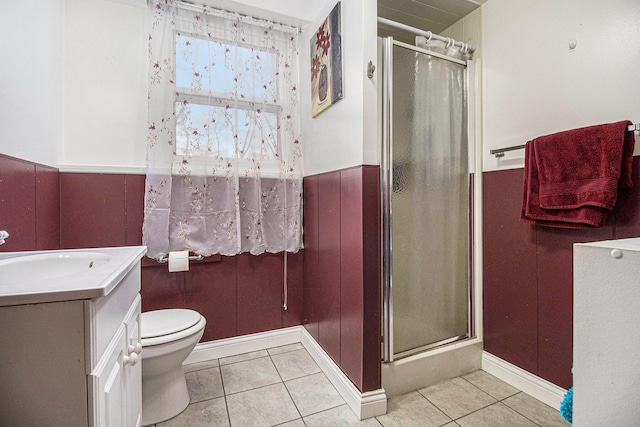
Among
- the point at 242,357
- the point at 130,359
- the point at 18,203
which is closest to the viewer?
the point at 130,359

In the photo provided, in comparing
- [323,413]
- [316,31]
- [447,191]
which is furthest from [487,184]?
[323,413]

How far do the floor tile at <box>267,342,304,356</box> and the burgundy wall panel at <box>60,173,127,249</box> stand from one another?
3.86 feet

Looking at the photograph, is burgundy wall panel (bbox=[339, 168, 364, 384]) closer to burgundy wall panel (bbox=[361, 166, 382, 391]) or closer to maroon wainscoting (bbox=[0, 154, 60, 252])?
burgundy wall panel (bbox=[361, 166, 382, 391])

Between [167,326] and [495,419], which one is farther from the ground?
[167,326]

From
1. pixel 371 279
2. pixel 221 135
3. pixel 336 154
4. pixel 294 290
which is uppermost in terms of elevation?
pixel 221 135

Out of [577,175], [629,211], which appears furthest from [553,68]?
[629,211]

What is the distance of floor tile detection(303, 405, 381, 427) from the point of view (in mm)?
1372

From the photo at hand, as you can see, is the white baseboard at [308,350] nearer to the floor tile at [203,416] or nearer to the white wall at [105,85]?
the floor tile at [203,416]

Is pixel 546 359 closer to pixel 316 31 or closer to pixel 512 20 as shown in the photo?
pixel 512 20

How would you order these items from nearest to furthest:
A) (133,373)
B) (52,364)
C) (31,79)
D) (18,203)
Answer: (52,364) → (133,373) → (18,203) → (31,79)

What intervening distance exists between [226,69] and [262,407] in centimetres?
195

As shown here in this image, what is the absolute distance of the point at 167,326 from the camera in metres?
1.42

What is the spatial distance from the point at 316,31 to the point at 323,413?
2175 millimetres

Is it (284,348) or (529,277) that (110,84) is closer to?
(284,348)
